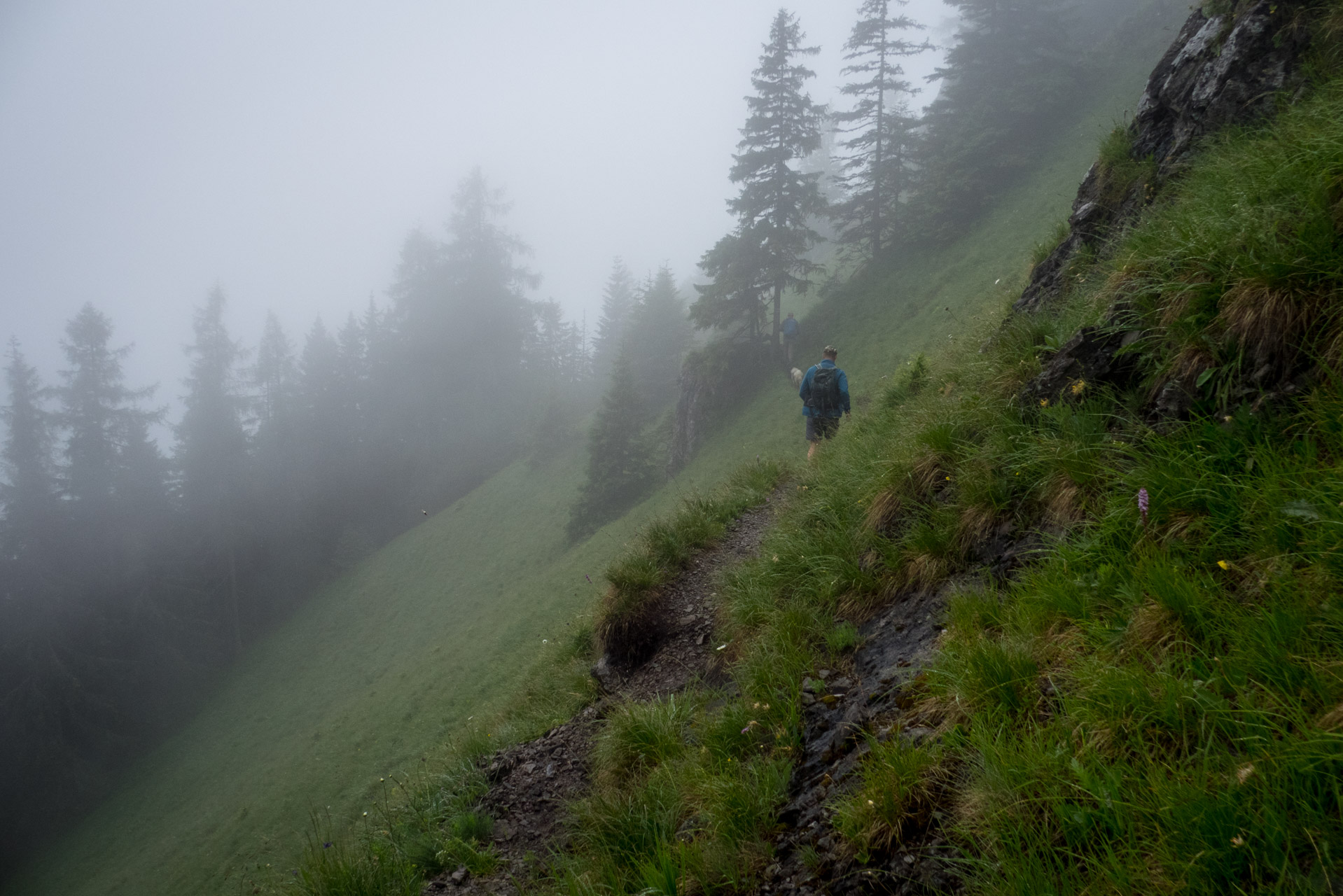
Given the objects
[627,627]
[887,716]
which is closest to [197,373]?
[627,627]

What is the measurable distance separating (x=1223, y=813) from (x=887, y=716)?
160 cm

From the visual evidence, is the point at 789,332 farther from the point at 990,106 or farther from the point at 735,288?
the point at 990,106

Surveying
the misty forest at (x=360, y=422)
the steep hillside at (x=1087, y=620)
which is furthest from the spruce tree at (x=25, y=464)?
the steep hillside at (x=1087, y=620)

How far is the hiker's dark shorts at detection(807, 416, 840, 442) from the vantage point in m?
10.1

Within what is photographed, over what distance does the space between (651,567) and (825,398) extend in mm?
4548

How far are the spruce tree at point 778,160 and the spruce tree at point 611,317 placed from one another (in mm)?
23382

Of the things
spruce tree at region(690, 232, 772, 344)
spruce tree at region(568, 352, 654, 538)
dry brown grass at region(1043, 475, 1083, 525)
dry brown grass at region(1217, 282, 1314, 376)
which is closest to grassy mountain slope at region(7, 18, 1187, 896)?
spruce tree at region(568, 352, 654, 538)

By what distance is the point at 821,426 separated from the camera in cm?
1020

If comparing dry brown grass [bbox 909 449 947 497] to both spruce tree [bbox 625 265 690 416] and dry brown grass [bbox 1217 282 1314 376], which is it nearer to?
dry brown grass [bbox 1217 282 1314 376]

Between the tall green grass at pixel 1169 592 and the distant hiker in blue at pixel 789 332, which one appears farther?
the distant hiker in blue at pixel 789 332

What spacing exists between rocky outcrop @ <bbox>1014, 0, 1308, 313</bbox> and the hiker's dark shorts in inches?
151

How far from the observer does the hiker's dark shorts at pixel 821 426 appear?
10.1 m

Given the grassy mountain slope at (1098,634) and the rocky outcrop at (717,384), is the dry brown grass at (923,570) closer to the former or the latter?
the grassy mountain slope at (1098,634)

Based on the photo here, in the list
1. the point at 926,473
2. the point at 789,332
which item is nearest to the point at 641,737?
the point at 926,473
